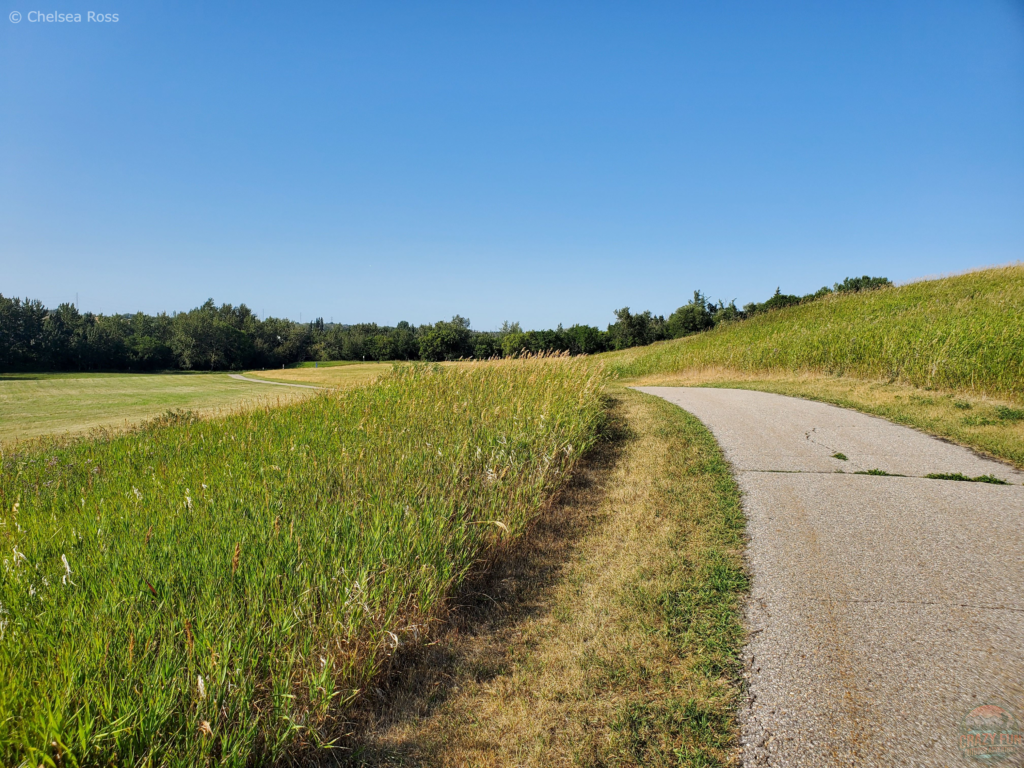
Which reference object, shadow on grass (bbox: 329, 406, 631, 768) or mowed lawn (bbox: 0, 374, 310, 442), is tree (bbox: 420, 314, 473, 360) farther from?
shadow on grass (bbox: 329, 406, 631, 768)

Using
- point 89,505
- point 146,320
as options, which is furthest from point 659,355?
point 146,320

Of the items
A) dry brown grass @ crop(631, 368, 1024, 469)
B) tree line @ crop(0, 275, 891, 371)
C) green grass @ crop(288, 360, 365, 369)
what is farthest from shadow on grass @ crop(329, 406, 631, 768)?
green grass @ crop(288, 360, 365, 369)

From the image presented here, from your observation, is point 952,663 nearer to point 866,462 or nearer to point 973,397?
point 866,462

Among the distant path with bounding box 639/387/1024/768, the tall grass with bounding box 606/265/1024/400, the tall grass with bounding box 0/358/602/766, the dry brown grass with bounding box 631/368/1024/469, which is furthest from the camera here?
the tall grass with bounding box 606/265/1024/400

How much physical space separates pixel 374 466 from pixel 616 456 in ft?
12.5

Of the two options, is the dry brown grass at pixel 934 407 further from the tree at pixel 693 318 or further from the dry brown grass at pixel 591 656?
the tree at pixel 693 318

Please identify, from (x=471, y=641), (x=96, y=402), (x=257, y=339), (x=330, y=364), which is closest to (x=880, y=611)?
(x=471, y=641)

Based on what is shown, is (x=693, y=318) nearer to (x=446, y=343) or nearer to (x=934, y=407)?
(x=446, y=343)

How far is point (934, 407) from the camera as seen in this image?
9008 millimetres

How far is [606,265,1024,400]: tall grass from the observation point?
10000 millimetres

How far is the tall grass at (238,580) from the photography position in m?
1.92

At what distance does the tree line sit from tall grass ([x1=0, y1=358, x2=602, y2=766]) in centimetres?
2289

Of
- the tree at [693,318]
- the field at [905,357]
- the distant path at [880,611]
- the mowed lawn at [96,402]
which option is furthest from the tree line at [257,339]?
the distant path at [880,611]

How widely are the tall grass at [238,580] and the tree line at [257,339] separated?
22.9 metres
